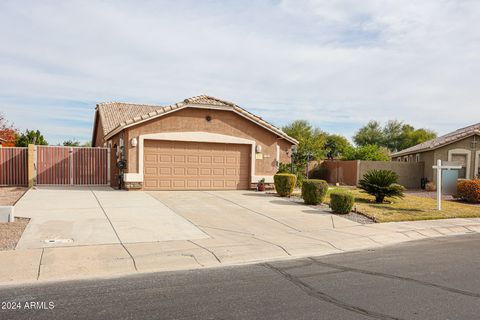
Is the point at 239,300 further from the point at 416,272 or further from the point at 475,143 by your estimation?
the point at 475,143

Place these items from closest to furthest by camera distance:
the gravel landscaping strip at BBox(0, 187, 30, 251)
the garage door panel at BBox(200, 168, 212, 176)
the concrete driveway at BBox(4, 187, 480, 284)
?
the concrete driveway at BBox(4, 187, 480, 284)
the gravel landscaping strip at BBox(0, 187, 30, 251)
the garage door panel at BBox(200, 168, 212, 176)

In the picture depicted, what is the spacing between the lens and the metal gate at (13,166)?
62.8 feet

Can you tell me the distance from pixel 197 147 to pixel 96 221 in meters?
9.18

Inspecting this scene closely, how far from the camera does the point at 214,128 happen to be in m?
19.1

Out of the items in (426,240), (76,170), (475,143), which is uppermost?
(475,143)

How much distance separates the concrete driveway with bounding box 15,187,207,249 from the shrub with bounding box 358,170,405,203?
28.2 feet

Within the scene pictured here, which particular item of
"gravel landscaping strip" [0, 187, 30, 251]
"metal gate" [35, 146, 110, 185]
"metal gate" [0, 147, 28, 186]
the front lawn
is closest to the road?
A: "gravel landscaping strip" [0, 187, 30, 251]

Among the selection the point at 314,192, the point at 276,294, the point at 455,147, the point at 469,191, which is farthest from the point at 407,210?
the point at 455,147

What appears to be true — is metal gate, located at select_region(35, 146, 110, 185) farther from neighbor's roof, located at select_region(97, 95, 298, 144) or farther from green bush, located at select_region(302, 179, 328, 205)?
green bush, located at select_region(302, 179, 328, 205)

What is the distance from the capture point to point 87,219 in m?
10.3

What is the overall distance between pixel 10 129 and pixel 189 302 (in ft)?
107

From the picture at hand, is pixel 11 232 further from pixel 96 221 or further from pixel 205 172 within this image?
pixel 205 172

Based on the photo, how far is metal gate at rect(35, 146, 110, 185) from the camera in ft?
63.5

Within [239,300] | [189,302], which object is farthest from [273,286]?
[189,302]
